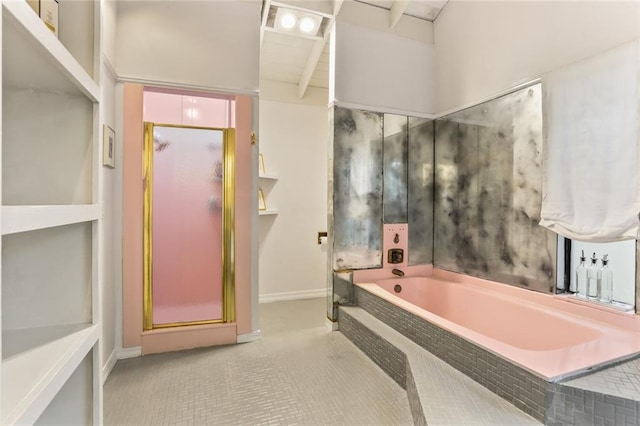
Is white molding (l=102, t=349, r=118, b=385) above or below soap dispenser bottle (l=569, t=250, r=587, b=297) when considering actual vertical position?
below

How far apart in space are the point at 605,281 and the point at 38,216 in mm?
2777

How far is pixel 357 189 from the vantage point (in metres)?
3.04

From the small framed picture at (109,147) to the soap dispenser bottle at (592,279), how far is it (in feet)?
10.6

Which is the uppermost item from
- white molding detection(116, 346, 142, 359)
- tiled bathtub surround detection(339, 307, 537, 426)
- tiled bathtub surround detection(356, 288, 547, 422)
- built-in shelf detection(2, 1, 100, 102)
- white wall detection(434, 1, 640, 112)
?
white wall detection(434, 1, 640, 112)

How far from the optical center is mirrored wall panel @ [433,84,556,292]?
7.73ft

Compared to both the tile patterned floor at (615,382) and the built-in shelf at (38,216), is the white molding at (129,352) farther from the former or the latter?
the tile patterned floor at (615,382)

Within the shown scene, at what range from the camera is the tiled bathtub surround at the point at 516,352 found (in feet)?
4.47

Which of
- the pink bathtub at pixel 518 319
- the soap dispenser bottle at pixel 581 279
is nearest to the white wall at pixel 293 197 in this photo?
the pink bathtub at pixel 518 319

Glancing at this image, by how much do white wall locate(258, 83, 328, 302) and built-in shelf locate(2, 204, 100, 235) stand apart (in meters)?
2.86

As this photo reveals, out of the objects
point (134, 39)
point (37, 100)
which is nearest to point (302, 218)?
point (134, 39)

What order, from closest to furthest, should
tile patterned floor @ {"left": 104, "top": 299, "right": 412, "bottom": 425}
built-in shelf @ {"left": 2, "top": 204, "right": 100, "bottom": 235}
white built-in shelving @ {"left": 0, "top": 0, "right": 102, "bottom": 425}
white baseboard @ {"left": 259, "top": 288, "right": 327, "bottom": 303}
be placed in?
built-in shelf @ {"left": 2, "top": 204, "right": 100, "bottom": 235}
white built-in shelving @ {"left": 0, "top": 0, "right": 102, "bottom": 425}
tile patterned floor @ {"left": 104, "top": 299, "right": 412, "bottom": 425}
white baseboard @ {"left": 259, "top": 288, "right": 327, "bottom": 303}

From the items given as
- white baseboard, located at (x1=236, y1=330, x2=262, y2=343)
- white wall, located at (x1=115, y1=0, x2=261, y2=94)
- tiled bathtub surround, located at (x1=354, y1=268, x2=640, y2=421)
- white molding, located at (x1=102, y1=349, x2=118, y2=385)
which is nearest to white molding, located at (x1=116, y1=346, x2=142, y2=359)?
white molding, located at (x1=102, y1=349, x2=118, y2=385)

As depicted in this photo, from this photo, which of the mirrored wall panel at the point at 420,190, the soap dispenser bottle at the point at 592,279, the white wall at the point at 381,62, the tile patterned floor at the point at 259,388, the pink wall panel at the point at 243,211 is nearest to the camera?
the tile patterned floor at the point at 259,388

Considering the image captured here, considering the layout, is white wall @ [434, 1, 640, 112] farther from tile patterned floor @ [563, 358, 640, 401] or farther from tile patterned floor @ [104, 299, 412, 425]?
tile patterned floor @ [104, 299, 412, 425]
